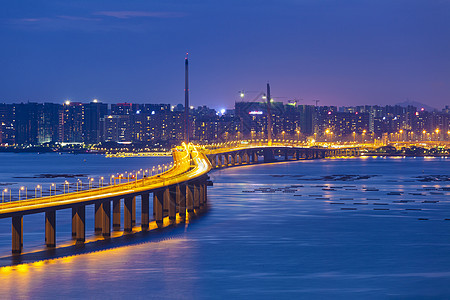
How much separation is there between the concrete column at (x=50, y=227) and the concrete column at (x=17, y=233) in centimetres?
239

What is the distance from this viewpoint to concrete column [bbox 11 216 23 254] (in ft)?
176

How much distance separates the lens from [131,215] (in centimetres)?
6919

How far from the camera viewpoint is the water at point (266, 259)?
48.7 m

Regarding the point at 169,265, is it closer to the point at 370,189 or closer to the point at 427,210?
the point at 427,210

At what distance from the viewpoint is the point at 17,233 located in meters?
54.7

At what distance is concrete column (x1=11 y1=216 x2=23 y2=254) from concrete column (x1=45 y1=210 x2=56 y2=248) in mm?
2393

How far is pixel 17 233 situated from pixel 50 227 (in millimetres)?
3336

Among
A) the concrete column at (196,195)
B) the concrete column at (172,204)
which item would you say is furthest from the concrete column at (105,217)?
the concrete column at (196,195)

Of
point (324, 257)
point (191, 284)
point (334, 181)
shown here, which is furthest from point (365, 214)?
point (334, 181)

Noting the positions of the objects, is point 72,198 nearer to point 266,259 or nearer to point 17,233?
point 17,233

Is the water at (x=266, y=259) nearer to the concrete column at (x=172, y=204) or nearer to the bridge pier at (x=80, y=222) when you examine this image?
the bridge pier at (x=80, y=222)

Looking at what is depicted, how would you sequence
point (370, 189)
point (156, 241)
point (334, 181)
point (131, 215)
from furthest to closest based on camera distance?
1. point (334, 181)
2. point (370, 189)
3. point (131, 215)
4. point (156, 241)

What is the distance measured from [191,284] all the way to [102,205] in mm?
15098

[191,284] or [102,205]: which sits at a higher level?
[102,205]
